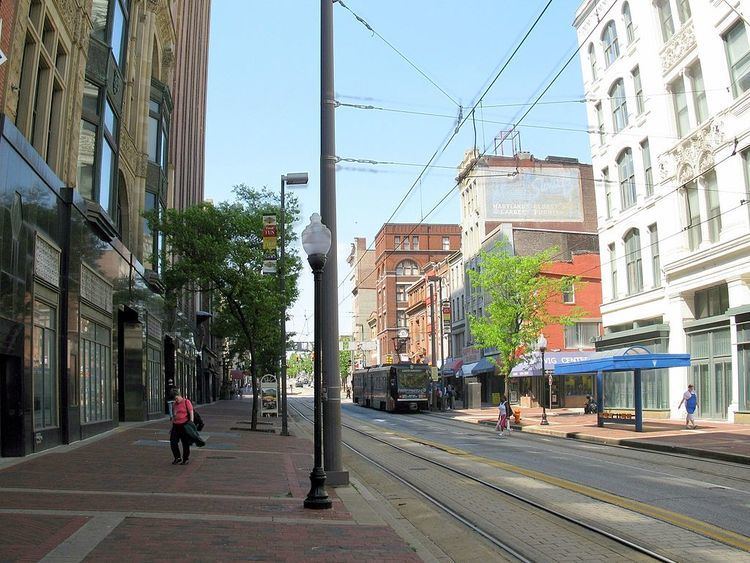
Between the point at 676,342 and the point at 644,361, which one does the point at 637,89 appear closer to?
the point at 676,342

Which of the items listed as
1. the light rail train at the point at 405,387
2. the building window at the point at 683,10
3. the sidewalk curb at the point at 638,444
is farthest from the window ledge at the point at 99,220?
the light rail train at the point at 405,387

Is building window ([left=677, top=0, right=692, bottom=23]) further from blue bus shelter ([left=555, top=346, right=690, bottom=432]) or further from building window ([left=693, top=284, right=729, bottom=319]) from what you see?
blue bus shelter ([left=555, top=346, right=690, bottom=432])

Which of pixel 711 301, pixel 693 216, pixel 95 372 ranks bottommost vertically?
pixel 95 372

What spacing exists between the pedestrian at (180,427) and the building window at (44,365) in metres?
3.38

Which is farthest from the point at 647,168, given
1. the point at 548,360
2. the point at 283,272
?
the point at 283,272

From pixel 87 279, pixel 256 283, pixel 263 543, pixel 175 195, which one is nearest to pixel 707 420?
pixel 256 283

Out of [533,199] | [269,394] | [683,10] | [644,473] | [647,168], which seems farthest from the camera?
[533,199]

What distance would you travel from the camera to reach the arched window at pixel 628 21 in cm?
3525

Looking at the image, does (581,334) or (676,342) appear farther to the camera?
(581,334)

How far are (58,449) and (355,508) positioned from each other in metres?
10.3

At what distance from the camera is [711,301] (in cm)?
3048

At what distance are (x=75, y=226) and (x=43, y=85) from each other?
12.0ft

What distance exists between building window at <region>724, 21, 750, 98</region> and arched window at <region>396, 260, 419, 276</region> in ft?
273

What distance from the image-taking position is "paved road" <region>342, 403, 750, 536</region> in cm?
1053
